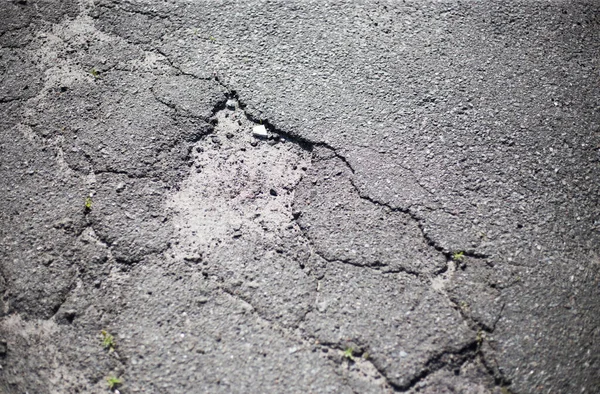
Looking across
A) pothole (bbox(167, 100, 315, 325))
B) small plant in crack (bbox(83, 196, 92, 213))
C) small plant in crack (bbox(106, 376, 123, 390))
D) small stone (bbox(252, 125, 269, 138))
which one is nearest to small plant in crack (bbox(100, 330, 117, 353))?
small plant in crack (bbox(106, 376, 123, 390))

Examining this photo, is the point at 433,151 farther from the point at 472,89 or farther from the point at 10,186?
the point at 10,186

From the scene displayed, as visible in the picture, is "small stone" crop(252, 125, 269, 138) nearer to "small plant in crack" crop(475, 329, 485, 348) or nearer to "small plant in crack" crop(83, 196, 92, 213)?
"small plant in crack" crop(83, 196, 92, 213)

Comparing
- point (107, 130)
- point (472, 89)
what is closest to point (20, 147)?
point (107, 130)

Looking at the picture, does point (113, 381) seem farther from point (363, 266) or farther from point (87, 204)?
point (363, 266)

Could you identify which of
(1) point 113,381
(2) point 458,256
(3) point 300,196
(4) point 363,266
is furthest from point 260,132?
(1) point 113,381

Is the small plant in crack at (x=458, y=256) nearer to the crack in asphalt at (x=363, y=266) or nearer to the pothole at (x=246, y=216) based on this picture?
the crack in asphalt at (x=363, y=266)

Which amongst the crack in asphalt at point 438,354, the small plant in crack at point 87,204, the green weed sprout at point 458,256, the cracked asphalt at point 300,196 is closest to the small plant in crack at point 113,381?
the cracked asphalt at point 300,196
